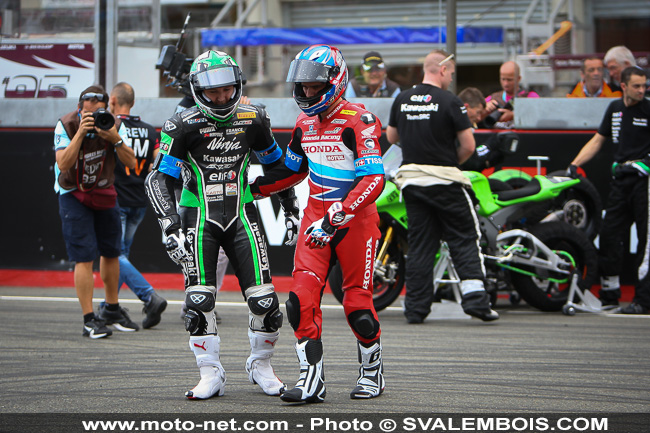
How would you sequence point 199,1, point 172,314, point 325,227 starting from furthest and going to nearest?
point 199,1
point 172,314
point 325,227

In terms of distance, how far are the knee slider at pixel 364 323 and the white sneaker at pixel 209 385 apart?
0.82 m

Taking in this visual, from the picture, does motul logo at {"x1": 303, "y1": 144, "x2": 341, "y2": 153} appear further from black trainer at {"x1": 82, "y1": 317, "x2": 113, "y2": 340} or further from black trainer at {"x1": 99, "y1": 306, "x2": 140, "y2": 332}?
black trainer at {"x1": 99, "y1": 306, "x2": 140, "y2": 332}

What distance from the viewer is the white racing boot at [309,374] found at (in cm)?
547

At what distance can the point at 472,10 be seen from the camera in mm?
15266

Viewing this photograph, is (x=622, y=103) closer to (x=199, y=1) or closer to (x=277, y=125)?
(x=277, y=125)

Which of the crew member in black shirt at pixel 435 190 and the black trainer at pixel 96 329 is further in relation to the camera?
the crew member in black shirt at pixel 435 190

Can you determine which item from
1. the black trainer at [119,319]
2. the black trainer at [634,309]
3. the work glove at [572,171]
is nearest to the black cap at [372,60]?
the work glove at [572,171]

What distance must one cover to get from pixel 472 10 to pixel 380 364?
34.4ft

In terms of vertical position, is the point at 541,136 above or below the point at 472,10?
below

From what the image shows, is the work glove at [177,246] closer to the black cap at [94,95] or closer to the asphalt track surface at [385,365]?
the asphalt track surface at [385,365]

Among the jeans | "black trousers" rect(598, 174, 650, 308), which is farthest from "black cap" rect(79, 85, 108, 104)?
"black trousers" rect(598, 174, 650, 308)

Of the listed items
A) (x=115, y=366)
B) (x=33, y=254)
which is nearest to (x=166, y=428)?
(x=115, y=366)

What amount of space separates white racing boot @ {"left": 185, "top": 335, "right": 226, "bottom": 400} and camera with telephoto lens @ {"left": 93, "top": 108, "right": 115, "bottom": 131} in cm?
266

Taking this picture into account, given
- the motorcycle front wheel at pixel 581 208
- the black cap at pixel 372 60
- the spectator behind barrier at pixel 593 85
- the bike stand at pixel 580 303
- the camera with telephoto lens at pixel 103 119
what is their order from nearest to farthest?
the camera with telephoto lens at pixel 103 119
the bike stand at pixel 580 303
the motorcycle front wheel at pixel 581 208
the spectator behind barrier at pixel 593 85
the black cap at pixel 372 60
